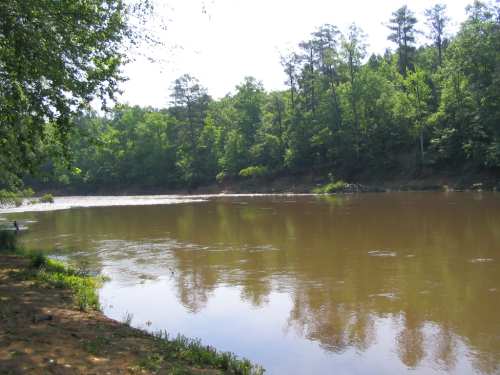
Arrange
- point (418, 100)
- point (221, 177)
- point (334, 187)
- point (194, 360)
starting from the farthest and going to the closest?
point (221, 177) → point (418, 100) → point (334, 187) → point (194, 360)

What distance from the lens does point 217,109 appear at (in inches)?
3565

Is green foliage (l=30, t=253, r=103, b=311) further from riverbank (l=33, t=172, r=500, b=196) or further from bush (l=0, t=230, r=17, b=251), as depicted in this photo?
riverbank (l=33, t=172, r=500, b=196)

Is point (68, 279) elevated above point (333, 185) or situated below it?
below

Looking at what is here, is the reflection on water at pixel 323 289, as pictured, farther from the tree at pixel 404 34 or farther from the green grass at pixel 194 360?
the tree at pixel 404 34

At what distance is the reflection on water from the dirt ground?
131 cm

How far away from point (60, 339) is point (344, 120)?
5483cm

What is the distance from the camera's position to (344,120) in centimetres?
5888

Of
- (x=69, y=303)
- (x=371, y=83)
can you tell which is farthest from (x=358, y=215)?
(x=371, y=83)

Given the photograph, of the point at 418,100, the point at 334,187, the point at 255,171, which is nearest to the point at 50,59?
the point at 334,187

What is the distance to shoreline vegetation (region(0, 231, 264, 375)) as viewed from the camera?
5.78m

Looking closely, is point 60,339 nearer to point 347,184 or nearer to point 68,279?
point 68,279

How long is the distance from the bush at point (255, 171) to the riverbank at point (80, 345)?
2173 inches

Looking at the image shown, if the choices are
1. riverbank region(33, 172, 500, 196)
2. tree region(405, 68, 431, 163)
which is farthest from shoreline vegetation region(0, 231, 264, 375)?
tree region(405, 68, 431, 163)

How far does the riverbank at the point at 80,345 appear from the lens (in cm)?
575
